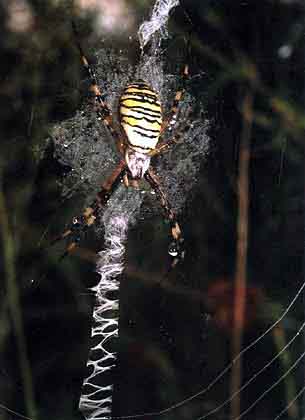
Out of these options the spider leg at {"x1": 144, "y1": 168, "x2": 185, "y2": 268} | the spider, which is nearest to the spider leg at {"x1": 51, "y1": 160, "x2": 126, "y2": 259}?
the spider

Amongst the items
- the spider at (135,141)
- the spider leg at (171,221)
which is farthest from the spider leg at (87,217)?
the spider leg at (171,221)

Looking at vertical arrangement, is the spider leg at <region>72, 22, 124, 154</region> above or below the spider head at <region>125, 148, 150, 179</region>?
above

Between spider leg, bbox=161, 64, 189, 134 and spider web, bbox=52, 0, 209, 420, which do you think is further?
spider leg, bbox=161, 64, 189, 134

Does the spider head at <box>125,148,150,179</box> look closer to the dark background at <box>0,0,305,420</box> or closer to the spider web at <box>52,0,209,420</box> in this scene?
the spider web at <box>52,0,209,420</box>
